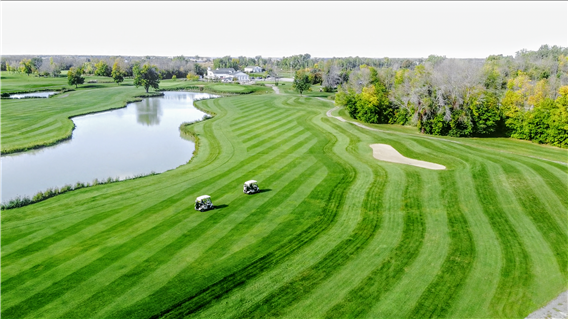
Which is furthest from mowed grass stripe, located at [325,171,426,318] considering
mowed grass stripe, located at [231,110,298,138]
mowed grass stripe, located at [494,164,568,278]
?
mowed grass stripe, located at [231,110,298,138]

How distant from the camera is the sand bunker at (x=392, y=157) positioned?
38.5 meters

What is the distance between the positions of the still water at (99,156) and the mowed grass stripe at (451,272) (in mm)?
30304

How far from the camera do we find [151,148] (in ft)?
161

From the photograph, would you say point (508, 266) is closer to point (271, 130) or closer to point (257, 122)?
point (271, 130)

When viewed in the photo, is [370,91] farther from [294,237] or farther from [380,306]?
[380,306]

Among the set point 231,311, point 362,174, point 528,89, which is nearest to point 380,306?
point 231,311

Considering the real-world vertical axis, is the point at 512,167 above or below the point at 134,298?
above

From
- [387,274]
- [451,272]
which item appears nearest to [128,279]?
[387,274]

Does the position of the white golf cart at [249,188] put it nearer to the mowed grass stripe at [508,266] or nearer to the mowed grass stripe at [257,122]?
the mowed grass stripe at [508,266]

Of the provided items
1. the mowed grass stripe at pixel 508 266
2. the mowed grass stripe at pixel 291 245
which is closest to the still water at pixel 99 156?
the mowed grass stripe at pixel 291 245

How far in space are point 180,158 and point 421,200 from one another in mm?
29628

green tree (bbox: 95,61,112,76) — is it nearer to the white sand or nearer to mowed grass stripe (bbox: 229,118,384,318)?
mowed grass stripe (bbox: 229,118,384,318)

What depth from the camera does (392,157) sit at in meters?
41.9

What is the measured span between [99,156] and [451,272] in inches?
1694
